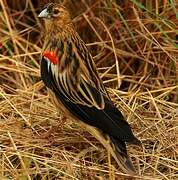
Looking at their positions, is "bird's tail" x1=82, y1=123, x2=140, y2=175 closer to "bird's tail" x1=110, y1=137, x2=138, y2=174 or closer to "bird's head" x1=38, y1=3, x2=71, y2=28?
"bird's tail" x1=110, y1=137, x2=138, y2=174

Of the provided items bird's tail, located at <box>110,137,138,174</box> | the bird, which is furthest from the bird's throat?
bird's tail, located at <box>110,137,138,174</box>

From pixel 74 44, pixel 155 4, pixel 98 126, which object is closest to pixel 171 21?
pixel 155 4

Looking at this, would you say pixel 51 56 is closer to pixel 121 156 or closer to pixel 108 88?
pixel 121 156

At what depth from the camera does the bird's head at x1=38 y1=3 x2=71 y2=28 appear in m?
3.49

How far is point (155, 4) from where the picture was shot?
462 cm

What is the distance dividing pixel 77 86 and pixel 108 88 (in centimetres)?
80

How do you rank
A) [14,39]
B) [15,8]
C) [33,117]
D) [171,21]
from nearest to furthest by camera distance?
1. [33,117]
2. [171,21]
3. [14,39]
4. [15,8]

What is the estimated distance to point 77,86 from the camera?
3.45 meters

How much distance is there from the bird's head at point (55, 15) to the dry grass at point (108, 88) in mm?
568

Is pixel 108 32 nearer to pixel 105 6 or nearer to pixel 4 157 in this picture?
pixel 105 6

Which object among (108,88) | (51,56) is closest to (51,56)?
(51,56)

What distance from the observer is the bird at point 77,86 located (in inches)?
129

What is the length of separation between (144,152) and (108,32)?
120 cm

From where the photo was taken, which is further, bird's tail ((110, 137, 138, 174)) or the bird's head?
the bird's head
